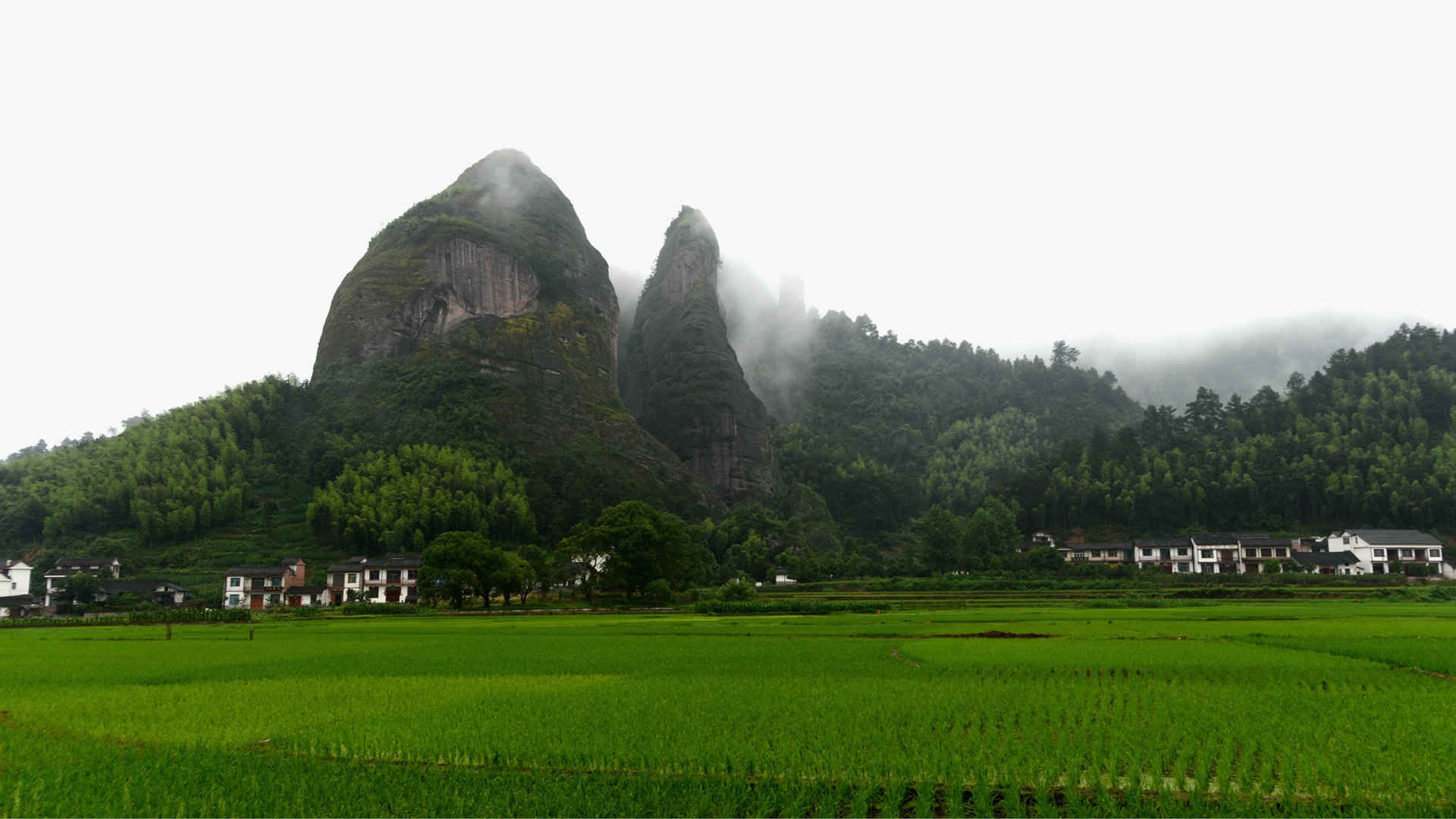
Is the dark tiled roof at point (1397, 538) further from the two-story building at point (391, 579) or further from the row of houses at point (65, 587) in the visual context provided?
the row of houses at point (65, 587)

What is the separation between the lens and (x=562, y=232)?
6147 inches

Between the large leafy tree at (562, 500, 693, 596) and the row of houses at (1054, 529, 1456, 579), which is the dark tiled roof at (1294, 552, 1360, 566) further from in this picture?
the large leafy tree at (562, 500, 693, 596)

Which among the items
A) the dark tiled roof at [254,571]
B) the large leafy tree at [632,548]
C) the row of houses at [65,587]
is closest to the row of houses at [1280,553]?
the large leafy tree at [632,548]

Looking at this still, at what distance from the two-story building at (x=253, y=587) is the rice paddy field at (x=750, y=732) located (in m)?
52.6

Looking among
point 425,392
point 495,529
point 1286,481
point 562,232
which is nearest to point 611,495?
point 495,529

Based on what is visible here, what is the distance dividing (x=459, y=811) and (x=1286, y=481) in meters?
122

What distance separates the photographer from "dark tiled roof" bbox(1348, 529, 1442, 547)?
82.9 m

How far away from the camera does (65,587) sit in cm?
6562

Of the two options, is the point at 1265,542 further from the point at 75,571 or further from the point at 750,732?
the point at 75,571

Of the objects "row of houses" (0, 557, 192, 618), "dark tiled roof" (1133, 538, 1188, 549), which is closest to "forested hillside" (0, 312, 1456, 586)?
"row of houses" (0, 557, 192, 618)

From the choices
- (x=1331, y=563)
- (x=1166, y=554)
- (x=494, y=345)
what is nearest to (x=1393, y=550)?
(x=1331, y=563)

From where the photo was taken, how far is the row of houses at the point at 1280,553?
82.6 metres

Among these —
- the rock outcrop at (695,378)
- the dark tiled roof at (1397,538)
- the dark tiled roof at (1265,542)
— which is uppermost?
the rock outcrop at (695,378)

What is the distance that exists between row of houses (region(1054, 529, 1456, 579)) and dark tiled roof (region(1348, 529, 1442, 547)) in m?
0.07
